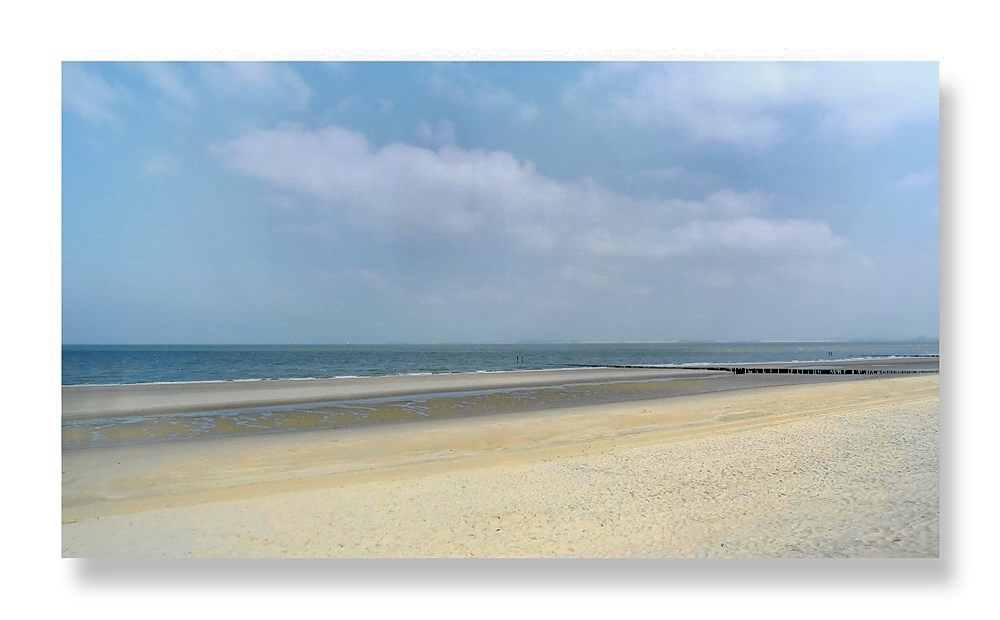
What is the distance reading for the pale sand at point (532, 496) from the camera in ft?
16.5

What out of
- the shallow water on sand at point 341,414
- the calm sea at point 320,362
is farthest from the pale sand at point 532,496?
the calm sea at point 320,362

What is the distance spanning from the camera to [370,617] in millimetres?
4824

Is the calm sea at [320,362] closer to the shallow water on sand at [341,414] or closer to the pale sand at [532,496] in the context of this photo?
the shallow water on sand at [341,414]

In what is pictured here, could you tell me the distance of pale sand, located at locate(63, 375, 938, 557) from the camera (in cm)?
503

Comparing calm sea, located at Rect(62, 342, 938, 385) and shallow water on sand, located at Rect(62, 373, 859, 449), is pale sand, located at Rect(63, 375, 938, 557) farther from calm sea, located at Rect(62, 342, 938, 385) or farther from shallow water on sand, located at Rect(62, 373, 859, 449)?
calm sea, located at Rect(62, 342, 938, 385)

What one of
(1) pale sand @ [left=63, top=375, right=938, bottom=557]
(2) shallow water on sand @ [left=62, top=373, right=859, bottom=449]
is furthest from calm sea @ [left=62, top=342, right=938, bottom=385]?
(1) pale sand @ [left=63, top=375, right=938, bottom=557]

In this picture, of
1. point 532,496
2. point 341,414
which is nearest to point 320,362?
point 341,414

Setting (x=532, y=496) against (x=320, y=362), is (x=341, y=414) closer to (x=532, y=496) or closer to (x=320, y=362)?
(x=532, y=496)

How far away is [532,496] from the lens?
6.06 m
